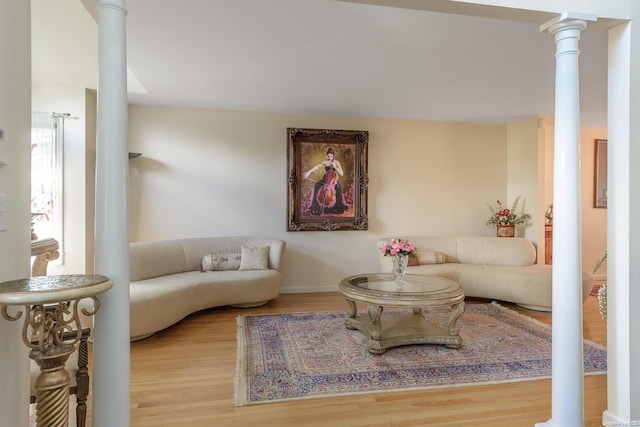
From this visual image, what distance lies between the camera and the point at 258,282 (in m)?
4.58

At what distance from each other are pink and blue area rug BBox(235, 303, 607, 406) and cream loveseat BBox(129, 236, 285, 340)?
0.55 m

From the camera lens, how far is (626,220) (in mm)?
2074

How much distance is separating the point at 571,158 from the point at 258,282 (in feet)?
11.7

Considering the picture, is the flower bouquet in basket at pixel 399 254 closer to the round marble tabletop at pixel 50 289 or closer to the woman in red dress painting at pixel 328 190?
the woman in red dress painting at pixel 328 190

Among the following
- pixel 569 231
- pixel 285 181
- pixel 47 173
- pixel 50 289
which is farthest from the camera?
pixel 285 181

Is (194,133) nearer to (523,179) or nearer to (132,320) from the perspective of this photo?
(132,320)

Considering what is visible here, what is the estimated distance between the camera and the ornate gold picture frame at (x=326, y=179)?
18.1 feet

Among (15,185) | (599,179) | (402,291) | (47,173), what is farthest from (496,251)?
(47,173)

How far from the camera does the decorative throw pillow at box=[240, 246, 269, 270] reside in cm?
Answer: 486

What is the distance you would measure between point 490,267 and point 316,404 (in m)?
3.66

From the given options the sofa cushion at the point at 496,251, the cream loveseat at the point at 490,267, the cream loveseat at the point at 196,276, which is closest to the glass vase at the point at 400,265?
the cream loveseat at the point at 490,267

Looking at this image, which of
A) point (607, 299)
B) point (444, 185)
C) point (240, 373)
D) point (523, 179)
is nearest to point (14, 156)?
point (240, 373)

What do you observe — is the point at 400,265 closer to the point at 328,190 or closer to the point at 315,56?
the point at 328,190

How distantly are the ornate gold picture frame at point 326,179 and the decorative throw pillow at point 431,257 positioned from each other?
0.96 meters
